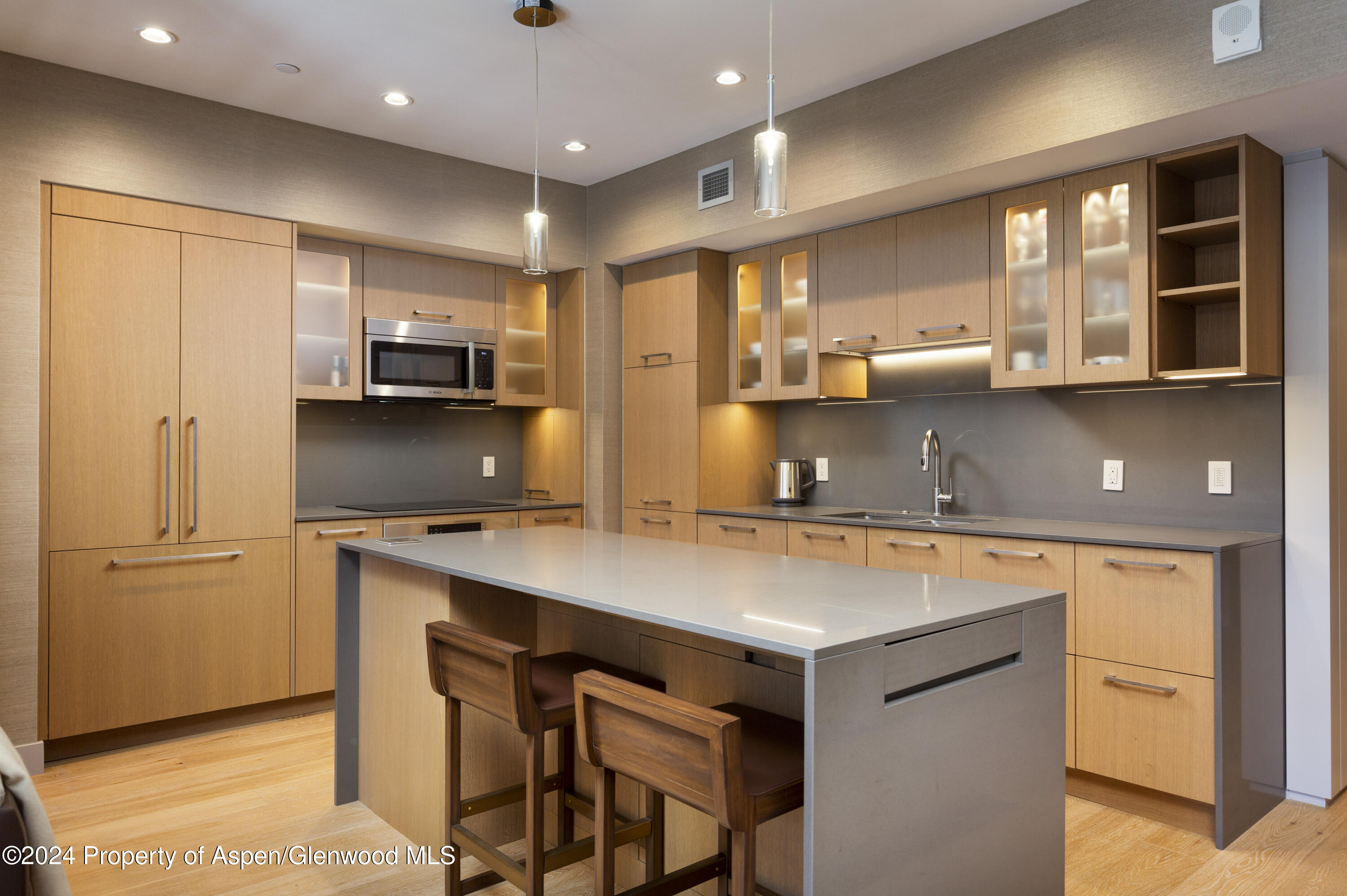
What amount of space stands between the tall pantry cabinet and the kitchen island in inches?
42.5

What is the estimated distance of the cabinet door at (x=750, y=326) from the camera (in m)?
4.23

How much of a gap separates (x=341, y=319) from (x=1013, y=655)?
3462mm

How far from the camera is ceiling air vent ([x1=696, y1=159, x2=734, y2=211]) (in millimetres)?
3912

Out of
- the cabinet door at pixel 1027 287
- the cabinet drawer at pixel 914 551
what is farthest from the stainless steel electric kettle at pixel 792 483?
the cabinet door at pixel 1027 287

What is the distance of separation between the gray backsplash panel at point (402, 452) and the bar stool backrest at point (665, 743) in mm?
2744

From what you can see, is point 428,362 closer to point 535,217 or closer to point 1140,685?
point 535,217

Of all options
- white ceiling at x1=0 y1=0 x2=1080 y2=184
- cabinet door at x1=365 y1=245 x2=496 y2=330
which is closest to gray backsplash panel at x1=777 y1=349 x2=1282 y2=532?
white ceiling at x1=0 y1=0 x2=1080 y2=184

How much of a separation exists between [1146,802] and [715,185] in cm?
300

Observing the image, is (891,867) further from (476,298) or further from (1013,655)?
(476,298)

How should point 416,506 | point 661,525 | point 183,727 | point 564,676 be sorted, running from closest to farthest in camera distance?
point 564,676
point 183,727
point 416,506
point 661,525

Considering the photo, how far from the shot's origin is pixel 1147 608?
2.66 meters

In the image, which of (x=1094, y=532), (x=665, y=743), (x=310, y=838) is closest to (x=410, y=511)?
(x=310, y=838)

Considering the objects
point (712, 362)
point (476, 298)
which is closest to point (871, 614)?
point (712, 362)

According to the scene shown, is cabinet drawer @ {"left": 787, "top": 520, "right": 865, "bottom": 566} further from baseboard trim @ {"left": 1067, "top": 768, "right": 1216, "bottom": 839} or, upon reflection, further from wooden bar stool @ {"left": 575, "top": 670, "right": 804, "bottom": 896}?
wooden bar stool @ {"left": 575, "top": 670, "right": 804, "bottom": 896}
